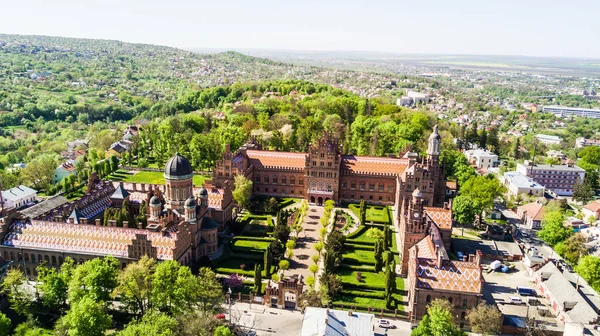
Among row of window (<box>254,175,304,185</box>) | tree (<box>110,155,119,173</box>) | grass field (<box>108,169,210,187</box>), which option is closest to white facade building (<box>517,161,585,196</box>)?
row of window (<box>254,175,304,185</box>)

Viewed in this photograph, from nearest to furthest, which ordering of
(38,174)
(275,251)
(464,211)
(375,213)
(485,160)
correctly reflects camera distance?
1. (275,251)
2. (464,211)
3. (375,213)
4. (38,174)
5. (485,160)

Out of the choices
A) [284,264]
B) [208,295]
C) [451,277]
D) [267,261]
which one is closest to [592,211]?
[451,277]

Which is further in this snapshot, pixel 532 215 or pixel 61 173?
pixel 61 173

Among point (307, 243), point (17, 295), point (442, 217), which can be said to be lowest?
point (307, 243)

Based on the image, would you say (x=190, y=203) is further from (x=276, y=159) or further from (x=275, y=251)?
(x=276, y=159)

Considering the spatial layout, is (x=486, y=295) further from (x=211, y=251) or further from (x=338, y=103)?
(x=338, y=103)

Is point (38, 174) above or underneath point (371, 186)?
underneath

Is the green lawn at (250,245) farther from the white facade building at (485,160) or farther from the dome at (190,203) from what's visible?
the white facade building at (485,160)

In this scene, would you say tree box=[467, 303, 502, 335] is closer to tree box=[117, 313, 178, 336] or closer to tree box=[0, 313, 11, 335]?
tree box=[117, 313, 178, 336]
